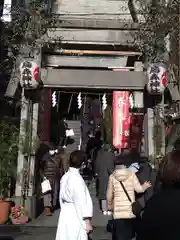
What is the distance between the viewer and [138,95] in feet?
46.9

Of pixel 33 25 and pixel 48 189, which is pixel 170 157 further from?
pixel 33 25

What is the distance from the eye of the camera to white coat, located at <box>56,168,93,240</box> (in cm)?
533

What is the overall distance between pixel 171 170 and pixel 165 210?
1.00 ft

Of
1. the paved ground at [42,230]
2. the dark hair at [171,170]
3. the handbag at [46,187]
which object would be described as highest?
the dark hair at [171,170]

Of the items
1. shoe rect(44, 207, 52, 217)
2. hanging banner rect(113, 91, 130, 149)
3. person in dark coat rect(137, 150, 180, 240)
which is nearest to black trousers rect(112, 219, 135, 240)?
person in dark coat rect(137, 150, 180, 240)

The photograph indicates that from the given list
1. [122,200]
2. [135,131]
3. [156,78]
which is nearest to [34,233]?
[122,200]

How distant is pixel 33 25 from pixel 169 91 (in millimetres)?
4466

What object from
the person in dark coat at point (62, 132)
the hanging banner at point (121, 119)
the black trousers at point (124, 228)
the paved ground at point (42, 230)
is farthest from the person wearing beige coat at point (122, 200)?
the person in dark coat at point (62, 132)

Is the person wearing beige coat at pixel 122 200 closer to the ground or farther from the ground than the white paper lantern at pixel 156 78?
closer to the ground

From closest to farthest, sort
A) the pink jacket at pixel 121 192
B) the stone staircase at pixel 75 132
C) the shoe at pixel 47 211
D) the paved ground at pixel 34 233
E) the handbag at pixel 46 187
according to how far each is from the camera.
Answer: the pink jacket at pixel 121 192, the paved ground at pixel 34 233, the handbag at pixel 46 187, the shoe at pixel 47 211, the stone staircase at pixel 75 132

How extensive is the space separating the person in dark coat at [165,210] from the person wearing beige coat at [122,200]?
3.60 m

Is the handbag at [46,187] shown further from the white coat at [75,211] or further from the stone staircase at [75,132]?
the stone staircase at [75,132]

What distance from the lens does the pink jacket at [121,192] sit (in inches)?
259

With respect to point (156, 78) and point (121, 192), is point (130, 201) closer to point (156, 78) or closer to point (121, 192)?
point (121, 192)
